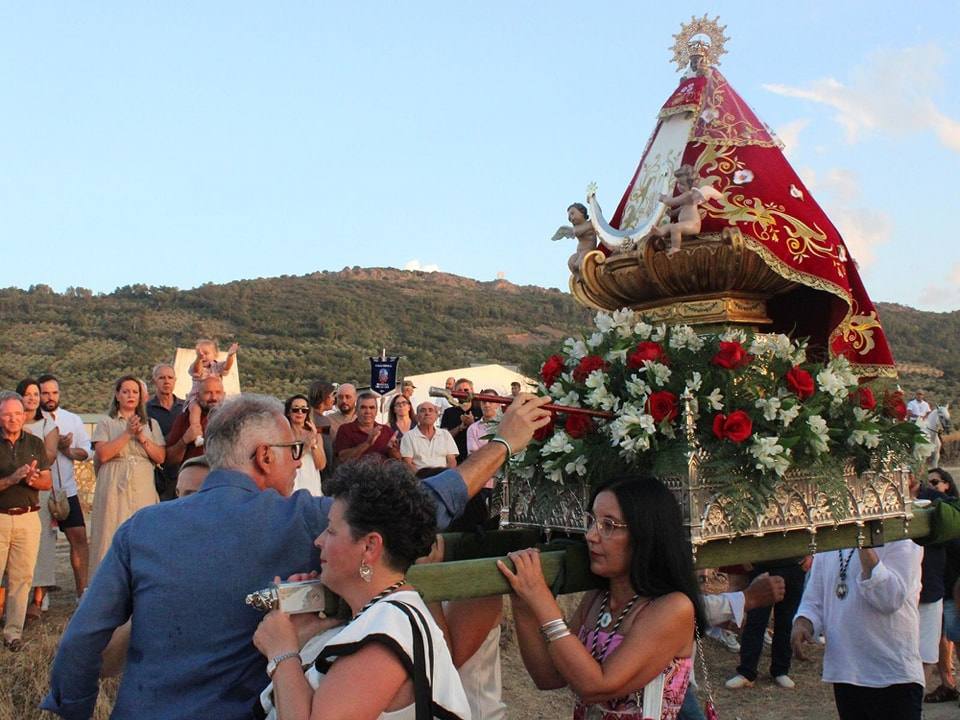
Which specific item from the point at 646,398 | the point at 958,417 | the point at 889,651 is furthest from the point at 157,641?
the point at 958,417

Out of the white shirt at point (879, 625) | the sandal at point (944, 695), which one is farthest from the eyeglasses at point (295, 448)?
the sandal at point (944, 695)

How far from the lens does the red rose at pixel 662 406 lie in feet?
11.3

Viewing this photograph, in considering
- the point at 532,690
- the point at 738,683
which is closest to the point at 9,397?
the point at 532,690

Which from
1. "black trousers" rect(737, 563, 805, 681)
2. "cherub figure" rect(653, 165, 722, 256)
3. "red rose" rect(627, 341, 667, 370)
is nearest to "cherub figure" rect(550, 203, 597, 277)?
"cherub figure" rect(653, 165, 722, 256)

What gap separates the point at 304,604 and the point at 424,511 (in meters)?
0.39

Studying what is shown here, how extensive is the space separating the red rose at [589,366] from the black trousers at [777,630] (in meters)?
5.14

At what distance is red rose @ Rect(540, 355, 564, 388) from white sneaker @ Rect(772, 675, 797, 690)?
5572 mm

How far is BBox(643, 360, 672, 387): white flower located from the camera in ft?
11.6

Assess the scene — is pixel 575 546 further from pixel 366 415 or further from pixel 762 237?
pixel 366 415

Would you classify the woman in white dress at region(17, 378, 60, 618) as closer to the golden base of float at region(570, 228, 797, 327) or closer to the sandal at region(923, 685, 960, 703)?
the golden base of float at region(570, 228, 797, 327)

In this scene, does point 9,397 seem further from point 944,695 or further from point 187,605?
point 944,695

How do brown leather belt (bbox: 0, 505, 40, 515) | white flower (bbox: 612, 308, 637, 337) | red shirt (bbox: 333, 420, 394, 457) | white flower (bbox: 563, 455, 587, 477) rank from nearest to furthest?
white flower (bbox: 563, 455, 587, 477)
white flower (bbox: 612, 308, 637, 337)
brown leather belt (bbox: 0, 505, 40, 515)
red shirt (bbox: 333, 420, 394, 457)

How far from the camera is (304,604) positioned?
2.68m

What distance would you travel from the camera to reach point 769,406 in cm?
353
